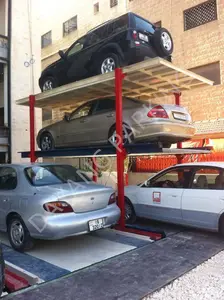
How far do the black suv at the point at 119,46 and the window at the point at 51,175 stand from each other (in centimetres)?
264

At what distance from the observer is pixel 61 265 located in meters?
4.62

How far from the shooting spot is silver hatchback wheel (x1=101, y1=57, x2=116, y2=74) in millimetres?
7229

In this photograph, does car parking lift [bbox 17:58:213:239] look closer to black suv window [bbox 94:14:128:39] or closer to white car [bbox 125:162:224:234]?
white car [bbox 125:162:224:234]

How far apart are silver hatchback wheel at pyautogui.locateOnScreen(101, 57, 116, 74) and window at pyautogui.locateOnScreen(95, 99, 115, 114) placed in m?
0.70

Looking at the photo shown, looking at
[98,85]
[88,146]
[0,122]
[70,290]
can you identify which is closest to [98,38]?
[98,85]

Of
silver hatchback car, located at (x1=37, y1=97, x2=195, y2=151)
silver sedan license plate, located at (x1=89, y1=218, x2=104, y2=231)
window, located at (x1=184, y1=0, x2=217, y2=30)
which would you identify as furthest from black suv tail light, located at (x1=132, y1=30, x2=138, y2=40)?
window, located at (x1=184, y1=0, x2=217, y2=30)

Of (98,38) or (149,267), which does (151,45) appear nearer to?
(98,38)

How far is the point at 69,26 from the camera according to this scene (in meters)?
21.5

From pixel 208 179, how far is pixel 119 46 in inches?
137

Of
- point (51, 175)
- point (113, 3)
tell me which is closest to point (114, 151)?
point (51, 175)

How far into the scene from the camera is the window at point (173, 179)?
6.28 meters

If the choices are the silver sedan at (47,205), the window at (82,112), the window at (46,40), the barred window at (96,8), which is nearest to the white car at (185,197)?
the silver sedan at (47,205)

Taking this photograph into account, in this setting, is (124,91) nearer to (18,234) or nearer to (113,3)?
(18,234)

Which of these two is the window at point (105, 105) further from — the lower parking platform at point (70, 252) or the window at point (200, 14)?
the window at point (200, 14)
